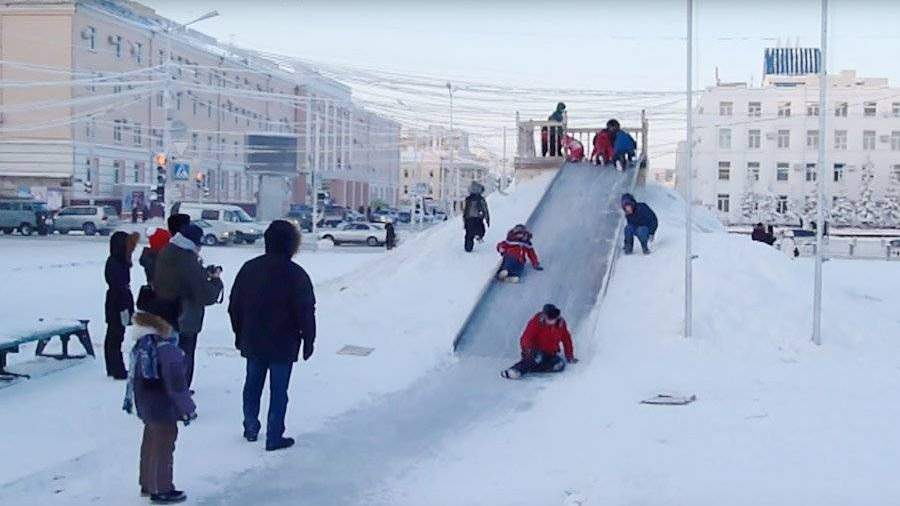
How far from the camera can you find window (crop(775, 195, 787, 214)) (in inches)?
2623

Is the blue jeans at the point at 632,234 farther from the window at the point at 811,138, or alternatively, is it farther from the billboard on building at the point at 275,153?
the window at the point at 811,138

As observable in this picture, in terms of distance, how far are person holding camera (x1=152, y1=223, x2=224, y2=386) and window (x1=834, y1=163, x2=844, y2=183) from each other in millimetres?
63152

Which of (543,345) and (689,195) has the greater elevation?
(689,195)

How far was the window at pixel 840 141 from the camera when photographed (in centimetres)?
6712

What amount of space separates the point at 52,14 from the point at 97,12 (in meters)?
2.16

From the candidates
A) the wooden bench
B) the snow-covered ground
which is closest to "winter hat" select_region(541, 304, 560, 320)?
the snow-covered ground

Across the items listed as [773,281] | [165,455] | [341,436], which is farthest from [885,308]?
[165,455]

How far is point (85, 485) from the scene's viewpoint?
23.7 feet

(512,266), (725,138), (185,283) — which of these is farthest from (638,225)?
(725,138)

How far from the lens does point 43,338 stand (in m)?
11.5

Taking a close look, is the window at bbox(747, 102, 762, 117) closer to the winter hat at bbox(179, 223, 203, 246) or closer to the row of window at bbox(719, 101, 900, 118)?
the row of window at bbox(719, 101, 900, 118)

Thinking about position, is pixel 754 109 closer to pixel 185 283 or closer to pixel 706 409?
pixel 706 409

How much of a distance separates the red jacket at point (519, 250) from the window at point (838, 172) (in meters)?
54.4

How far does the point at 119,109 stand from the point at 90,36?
453 cm
